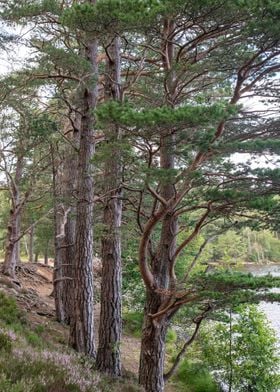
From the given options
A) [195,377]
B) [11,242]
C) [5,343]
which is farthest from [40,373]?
[11,242]

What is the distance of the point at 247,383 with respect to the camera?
26.9 feet

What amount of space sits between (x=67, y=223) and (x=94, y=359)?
3.68 metres

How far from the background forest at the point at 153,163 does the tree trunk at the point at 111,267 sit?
0.02 meters

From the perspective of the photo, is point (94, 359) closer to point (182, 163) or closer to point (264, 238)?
point (182, 163)

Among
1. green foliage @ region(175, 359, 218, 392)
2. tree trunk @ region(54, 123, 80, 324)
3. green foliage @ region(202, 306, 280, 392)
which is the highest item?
tree trunk @ region(54, 123, 80, 324)

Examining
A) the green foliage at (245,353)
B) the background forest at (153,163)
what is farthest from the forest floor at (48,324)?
the green foliage at (245,353)

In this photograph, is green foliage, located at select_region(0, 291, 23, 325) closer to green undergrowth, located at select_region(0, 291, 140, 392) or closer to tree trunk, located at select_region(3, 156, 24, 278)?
green undergrowth, located at select_region(0, 291, 140, 392)

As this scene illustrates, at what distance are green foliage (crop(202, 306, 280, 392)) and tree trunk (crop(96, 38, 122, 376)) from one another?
3.67 metres

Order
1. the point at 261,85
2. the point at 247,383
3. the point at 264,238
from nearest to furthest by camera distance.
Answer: the point at 261,85 → the point at 247,383 → the point at 264,238

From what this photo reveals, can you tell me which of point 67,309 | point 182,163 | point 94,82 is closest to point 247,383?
point 67,309

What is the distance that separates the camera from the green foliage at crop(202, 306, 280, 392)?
8094 mm

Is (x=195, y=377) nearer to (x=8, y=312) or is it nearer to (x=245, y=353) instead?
(x=245, y=353)

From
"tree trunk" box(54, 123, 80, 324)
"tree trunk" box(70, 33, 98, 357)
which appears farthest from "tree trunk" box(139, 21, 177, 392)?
"tree trunk" box(54, 123, 80, 324)

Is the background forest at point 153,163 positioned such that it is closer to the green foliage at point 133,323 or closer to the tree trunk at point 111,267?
the tree trunk at point 111,267
